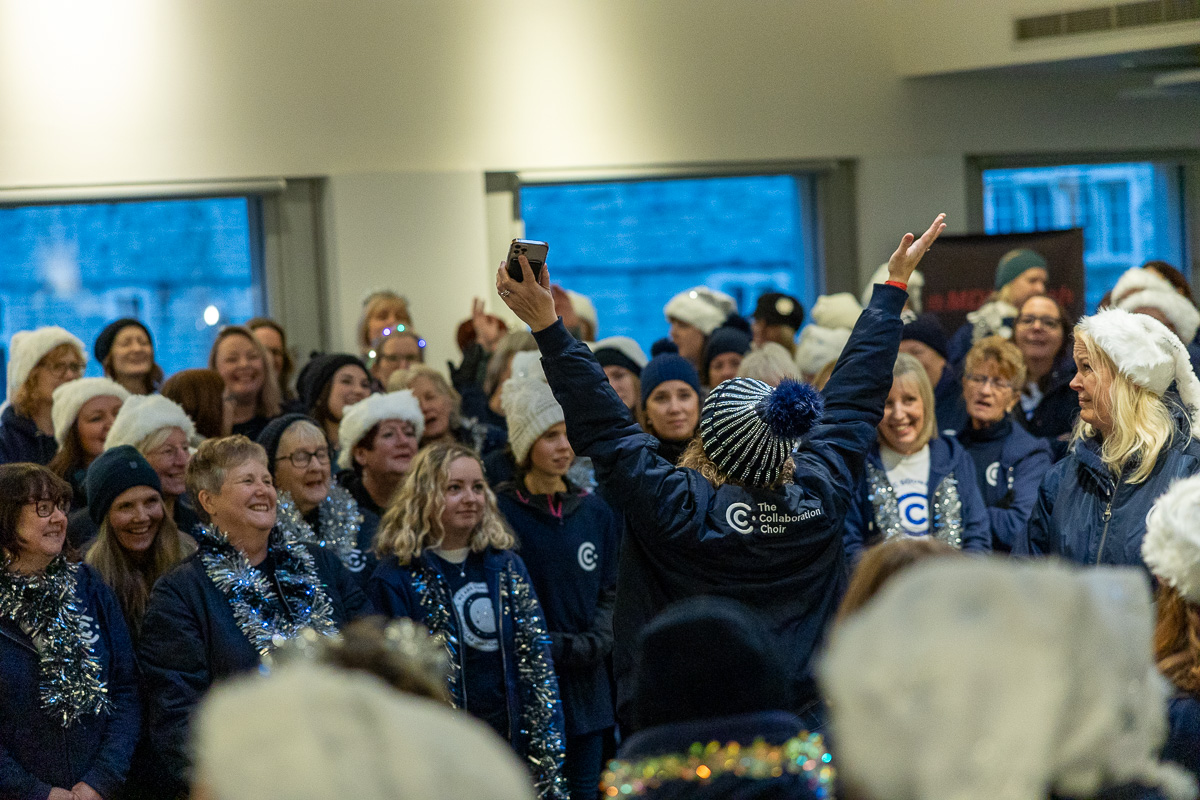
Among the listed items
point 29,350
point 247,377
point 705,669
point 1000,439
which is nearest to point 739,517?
point 705,669

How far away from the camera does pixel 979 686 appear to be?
1211 millimetres

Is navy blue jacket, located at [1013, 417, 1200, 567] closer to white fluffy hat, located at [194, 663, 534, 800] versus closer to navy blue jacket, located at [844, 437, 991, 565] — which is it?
navy blue jacket, located at [844, 437, 991, 565]

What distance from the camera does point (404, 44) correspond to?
7.12m

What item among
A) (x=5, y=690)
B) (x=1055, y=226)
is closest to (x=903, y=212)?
(x=1055, y=226)

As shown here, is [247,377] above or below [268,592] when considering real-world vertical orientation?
above

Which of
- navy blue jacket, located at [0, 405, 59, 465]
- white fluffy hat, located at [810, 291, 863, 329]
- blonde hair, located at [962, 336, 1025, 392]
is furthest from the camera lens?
white fluffy hat, located at [810, 291, 863, 329]

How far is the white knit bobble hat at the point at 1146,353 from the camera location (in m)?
3.20

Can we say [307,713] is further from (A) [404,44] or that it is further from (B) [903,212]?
(B) [903,212]

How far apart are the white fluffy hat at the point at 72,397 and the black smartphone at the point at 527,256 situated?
7.45ft

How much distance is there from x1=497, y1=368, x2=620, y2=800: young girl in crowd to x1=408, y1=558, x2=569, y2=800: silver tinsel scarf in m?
0.23

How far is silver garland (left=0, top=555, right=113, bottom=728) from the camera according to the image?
312 cm

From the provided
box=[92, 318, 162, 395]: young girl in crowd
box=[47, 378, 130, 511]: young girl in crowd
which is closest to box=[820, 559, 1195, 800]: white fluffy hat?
box=[47, 378, 130, 511]: young girl in crowd

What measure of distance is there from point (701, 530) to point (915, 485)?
170 cm

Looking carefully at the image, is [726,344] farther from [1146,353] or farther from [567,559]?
[1146,353]
